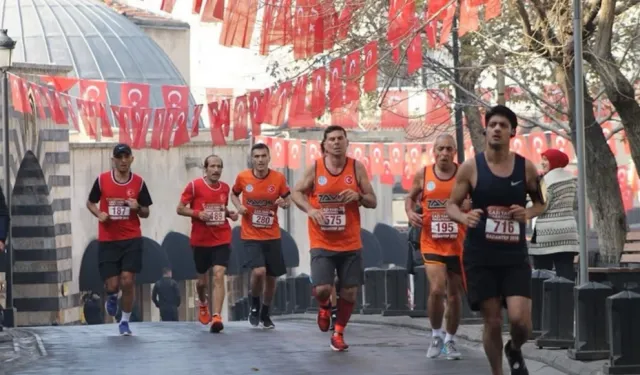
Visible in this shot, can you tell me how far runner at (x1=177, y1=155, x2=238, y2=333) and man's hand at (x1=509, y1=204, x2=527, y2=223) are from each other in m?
7.59

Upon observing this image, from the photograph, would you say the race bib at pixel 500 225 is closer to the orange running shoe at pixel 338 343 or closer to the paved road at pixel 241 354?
the paved road at pixel 241 354

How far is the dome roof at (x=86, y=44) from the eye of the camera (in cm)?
5259

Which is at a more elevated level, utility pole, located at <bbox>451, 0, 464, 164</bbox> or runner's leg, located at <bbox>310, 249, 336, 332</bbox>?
utility pole, located at <bbox>451, 0, 464, 164</bbox>

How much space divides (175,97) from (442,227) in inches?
881

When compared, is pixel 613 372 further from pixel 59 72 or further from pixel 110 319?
pixel 110 319

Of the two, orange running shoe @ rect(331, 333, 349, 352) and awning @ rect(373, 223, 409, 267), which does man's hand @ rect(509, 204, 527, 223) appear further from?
awning @ rect(373, 223, 409, 267)

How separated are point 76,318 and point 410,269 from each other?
2421 centimetres

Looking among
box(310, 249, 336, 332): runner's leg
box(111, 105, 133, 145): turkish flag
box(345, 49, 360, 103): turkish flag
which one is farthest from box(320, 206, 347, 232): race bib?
box(111, 105, 133, 145): turkish flag

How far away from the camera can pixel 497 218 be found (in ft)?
42.1

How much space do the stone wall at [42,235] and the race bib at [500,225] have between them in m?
30.4

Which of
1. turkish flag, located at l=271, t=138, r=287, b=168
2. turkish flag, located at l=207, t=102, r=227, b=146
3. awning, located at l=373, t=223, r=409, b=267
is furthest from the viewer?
awning, located at l=373, t=223, r=409, b=267

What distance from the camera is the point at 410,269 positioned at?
21.8 metres

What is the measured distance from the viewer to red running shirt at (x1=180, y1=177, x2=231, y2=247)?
20.3 m

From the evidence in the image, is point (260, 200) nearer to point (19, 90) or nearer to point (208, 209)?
point (208, 209)
